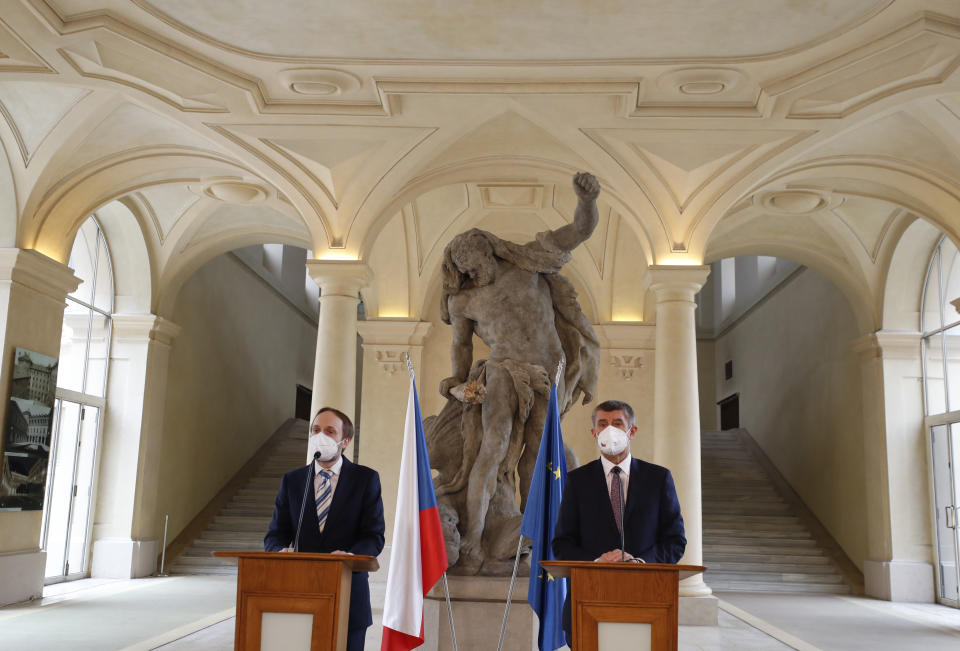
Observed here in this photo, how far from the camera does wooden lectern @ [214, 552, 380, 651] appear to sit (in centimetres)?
296

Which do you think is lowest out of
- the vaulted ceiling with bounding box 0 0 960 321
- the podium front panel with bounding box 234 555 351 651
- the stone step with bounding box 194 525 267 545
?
the stone step with bounding box 194 525 267 545

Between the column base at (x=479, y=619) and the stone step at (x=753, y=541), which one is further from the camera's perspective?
the stone step at (x=753, y=541)

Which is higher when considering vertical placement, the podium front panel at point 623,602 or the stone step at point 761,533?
the podium front panel at point 623,602

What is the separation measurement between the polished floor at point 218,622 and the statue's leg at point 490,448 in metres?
2.55

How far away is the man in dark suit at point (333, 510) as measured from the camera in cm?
344

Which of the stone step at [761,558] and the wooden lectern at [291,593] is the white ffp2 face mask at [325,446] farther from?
the stone step at [761,558]

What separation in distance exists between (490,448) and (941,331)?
10.1 meters

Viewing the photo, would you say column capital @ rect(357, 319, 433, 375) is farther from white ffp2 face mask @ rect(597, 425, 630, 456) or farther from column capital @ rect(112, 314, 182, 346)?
white ffp2 face mask @ rect(597, 425, 630, 456)

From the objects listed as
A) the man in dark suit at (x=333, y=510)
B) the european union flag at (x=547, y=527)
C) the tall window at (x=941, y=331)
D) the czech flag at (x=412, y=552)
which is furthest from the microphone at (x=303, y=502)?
the tall window at (x=941, y=331)

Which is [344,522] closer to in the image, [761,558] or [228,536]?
[228,536]

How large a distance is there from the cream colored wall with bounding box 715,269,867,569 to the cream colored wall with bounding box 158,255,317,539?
987 centimetres

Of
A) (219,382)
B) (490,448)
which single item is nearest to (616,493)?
(490,448)

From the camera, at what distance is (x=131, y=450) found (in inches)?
524

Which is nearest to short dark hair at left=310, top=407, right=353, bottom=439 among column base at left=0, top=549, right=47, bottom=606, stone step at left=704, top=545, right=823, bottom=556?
column base at left=0, top=549, right=47, bottom=606
